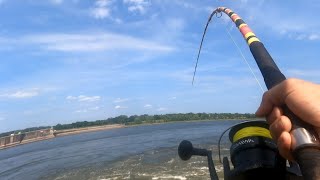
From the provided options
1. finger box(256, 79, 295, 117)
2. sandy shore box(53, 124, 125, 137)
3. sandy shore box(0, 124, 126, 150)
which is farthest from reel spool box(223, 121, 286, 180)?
sandy shore box(53, 124, 125, 137)

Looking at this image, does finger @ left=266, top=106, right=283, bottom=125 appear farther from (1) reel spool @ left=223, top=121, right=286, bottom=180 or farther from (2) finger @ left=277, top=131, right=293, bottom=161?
(1) reel spool @ left=223, top=121, right=286, bottom=180

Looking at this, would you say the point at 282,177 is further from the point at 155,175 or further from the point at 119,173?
the point at 119,173

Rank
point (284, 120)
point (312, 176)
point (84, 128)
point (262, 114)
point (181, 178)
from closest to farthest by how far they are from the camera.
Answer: point (312, 176) → point (284, 120) → point (262, 114) → point (181, 178) → point (84, 128)

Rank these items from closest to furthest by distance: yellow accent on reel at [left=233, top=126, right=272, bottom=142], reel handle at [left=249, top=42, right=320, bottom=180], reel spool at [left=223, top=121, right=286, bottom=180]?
reel handle at [left=249, top=42, right=320, bottom=180]
reel spool at [left=223, top=121, right=286, bottom=180]
yellow accent on reel at [left=233, top=126, right=272, bottom=142]

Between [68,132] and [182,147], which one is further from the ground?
[68,132]

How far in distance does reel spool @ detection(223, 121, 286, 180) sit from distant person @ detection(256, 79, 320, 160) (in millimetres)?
795

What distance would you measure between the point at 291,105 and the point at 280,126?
0.27 feet

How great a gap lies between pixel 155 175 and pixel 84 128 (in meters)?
138

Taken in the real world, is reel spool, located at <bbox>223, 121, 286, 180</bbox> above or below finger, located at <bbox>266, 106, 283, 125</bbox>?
below

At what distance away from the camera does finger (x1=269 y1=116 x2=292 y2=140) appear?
1.25m

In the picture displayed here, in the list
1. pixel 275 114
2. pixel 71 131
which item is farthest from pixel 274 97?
pixel 71 131

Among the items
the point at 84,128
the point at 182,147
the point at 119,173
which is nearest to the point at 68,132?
the point at 84,128

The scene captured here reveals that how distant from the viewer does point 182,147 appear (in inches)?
99.0

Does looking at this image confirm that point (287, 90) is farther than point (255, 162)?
No
